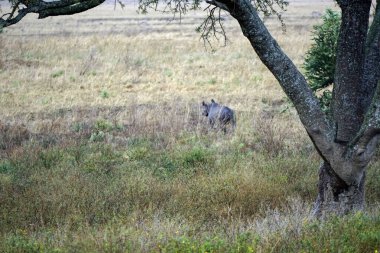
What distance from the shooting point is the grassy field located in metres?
A: 5.39

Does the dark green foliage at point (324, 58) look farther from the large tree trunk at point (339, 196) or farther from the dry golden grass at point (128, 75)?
the large tree trunk at point (339, 196)

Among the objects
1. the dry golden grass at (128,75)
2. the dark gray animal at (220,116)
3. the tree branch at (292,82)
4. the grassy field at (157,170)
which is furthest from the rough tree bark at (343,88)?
the dry golden grass at (128,75)

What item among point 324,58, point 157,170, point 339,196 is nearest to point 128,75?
point 324,58

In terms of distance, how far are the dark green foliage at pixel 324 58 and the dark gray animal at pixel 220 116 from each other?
2629 millimetres

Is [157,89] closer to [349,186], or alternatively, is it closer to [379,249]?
[349,186]

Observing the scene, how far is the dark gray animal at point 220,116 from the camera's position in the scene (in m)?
13.2

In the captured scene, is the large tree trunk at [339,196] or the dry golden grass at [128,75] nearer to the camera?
the large tree trunk at [339,196]

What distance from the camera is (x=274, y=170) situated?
9305mm

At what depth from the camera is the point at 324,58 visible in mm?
11516

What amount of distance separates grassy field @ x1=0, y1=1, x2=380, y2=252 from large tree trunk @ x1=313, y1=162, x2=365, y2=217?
295mm

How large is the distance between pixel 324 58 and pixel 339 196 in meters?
5.59

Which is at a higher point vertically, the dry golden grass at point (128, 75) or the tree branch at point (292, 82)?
the tree branch at point (292, 82)

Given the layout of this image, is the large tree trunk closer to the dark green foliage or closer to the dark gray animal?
the dark green foliage

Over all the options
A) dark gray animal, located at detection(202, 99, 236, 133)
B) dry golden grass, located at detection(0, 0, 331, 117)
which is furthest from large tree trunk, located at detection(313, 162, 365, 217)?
dry golden grass, located at detection(0, 0, 331, 117)
